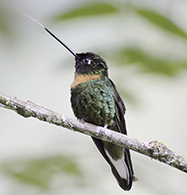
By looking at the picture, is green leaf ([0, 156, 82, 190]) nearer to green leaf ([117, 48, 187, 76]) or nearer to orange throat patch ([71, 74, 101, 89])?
orange throat patch ([71, 74, 101, 89])

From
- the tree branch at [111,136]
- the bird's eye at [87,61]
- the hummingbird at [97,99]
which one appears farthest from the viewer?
the bird's eye at [87,61]

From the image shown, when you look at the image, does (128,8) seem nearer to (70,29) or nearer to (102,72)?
(102,72)

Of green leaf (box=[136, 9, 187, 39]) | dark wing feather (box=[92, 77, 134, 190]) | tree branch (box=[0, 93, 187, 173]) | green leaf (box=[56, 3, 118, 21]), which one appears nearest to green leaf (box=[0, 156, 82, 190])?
dark wing feather (box=[92, 77, 134, 190])

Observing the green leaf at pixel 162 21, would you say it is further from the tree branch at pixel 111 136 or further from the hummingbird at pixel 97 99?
the tree branch at pixel 111 136

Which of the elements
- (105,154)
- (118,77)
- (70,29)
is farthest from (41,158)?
(70,29)

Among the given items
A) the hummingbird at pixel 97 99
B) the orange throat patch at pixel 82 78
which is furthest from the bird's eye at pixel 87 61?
the orange throat patch at pixel 82 78

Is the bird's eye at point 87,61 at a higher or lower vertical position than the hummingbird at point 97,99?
higher
